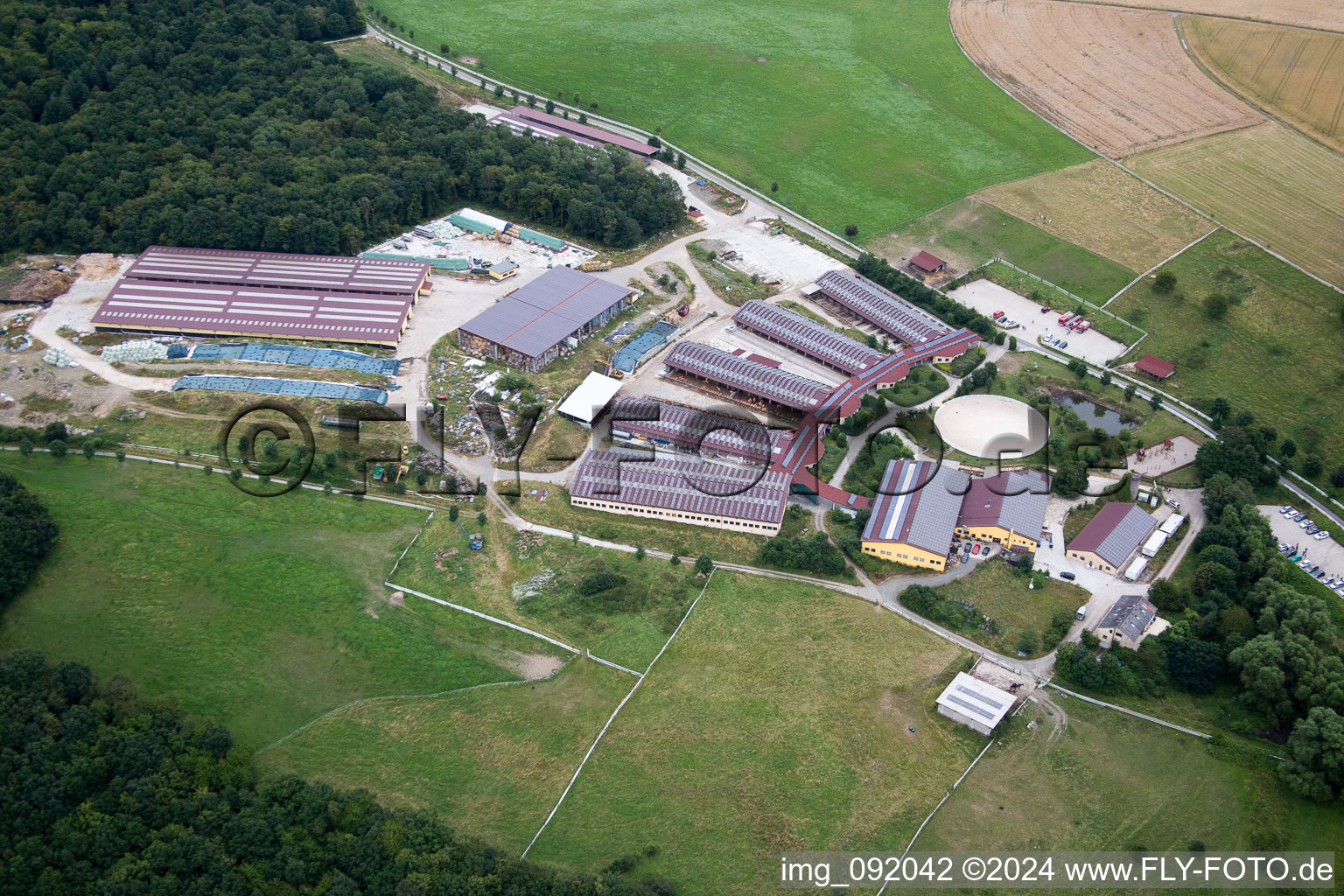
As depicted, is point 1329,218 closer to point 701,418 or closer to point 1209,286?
point 1209,286

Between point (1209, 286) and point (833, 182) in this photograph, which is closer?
point (1209, 286)

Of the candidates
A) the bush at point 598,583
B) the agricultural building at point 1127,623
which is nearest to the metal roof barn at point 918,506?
the agricultural building at point 1127,623

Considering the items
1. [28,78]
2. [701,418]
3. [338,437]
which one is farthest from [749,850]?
[28,78]

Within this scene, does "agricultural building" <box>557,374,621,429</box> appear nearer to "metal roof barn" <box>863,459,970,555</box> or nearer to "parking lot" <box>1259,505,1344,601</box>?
"metal roof barn" <box>863,459,970,555</box>

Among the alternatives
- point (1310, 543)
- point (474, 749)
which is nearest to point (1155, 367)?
point (1310, 543)

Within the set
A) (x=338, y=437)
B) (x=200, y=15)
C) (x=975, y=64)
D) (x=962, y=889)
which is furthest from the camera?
(x=975, y=64)

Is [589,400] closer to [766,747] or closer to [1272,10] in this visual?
[766,747]

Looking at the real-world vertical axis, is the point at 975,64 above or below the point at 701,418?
above

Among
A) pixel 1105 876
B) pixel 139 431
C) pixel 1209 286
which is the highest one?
pixel 1209 286
